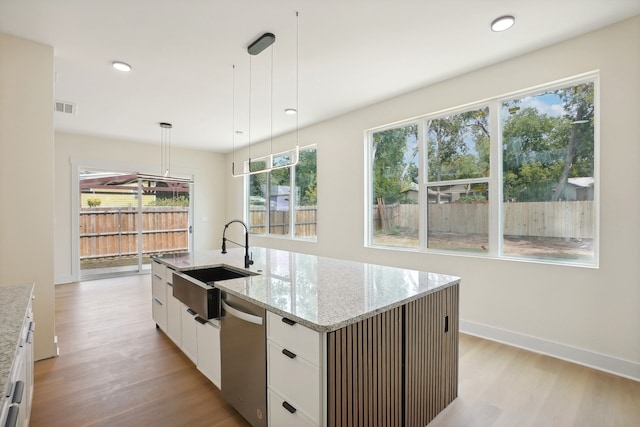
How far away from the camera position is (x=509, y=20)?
234cm

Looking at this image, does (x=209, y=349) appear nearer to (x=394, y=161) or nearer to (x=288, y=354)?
(x=288, y=354)

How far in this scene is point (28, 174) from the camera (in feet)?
8.47

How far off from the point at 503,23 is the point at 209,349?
10.7 ft

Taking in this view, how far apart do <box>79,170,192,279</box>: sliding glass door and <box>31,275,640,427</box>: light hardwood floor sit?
347 centimetres

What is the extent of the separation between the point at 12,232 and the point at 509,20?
168 inches

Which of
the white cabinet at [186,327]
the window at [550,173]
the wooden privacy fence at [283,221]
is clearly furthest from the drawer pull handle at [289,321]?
the wooden privacy fence at [283,221]

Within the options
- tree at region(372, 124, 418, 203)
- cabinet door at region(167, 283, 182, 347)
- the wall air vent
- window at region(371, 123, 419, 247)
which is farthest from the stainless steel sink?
the wall air vent

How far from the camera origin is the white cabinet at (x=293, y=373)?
1.30 m

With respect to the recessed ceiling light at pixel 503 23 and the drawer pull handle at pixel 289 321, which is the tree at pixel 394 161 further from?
the drawer pull handle at pixel 289 321

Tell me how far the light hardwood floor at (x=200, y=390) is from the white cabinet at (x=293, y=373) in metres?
0.58

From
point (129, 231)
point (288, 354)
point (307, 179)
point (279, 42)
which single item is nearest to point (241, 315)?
point (288, 354)

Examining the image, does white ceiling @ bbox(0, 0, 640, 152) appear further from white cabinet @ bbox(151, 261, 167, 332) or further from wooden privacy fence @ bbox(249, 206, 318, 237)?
white cabinet @ bbox(151, 261, 167, 332)

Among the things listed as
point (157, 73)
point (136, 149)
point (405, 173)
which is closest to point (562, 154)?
point (405, 173)

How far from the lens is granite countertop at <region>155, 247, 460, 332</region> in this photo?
54.5 inches
